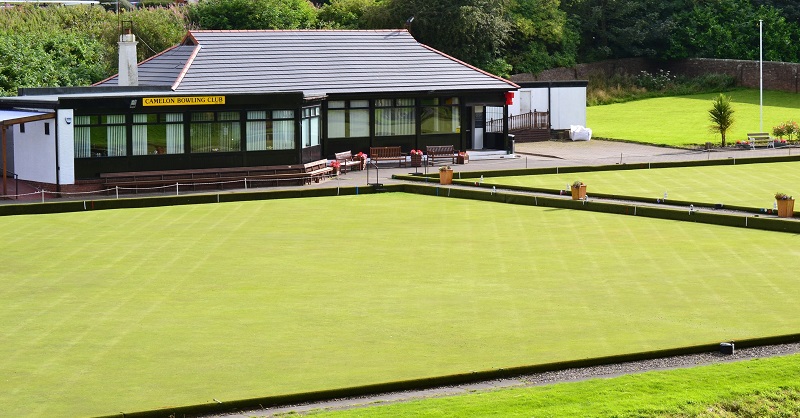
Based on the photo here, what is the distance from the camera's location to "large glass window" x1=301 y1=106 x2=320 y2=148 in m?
44.9

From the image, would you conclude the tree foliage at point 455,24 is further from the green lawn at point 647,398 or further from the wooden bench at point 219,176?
the green lawn at point 647,398

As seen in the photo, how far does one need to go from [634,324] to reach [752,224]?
12.3 m

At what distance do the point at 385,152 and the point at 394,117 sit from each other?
1.66 m

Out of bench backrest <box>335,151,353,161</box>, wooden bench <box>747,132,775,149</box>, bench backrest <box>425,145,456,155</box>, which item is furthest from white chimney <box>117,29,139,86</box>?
wooden bench <box>747,132,775,149</box>

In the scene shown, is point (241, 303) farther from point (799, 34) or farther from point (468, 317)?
point (799, 34)

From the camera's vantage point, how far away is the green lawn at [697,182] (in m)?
38.4

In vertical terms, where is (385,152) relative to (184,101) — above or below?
below

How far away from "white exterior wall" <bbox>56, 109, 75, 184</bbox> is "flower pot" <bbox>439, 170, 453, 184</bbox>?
11856mm

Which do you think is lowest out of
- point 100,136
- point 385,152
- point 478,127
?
point 385,152

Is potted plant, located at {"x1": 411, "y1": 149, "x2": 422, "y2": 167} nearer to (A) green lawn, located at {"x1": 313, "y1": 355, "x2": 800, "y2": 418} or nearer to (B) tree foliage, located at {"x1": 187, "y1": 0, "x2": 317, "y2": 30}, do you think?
(B) tree foliage, located at {"x1": 187, "y1": 0, "x2": 317, "y2": 30}

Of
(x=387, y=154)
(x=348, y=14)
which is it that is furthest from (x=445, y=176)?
(x=348, y=14)

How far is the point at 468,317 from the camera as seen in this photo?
22406mm

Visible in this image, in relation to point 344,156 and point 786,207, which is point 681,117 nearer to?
point 344,156

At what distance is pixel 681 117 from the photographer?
65.6 m
